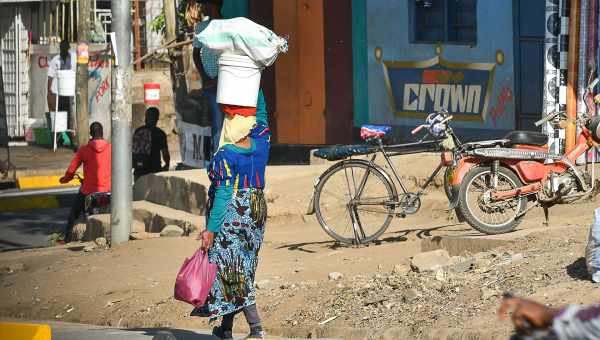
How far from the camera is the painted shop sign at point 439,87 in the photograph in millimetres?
15758

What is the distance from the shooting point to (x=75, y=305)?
10.8 metres

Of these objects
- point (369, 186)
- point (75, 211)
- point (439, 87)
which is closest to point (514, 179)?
point (369, 186)

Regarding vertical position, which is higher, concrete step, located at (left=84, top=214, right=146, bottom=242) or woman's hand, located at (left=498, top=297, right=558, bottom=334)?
woman's hand, located at (left=498, top=297, right=558, bottom=334)

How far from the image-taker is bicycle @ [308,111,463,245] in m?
11.1

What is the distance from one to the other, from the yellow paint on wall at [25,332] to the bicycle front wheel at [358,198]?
337 cm

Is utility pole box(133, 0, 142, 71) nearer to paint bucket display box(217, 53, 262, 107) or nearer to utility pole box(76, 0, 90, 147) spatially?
utility pole box(76, 0, 90, 147)

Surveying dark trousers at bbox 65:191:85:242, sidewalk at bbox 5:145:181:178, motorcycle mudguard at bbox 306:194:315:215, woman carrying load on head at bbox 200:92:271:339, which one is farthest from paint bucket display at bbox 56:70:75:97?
woman carrying load on head at bbox 200:92:271:339

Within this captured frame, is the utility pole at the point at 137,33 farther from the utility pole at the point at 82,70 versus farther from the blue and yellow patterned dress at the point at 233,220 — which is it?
the blue and yellow patterned dress at the point at 233,220

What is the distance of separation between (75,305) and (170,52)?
1394 centimetres

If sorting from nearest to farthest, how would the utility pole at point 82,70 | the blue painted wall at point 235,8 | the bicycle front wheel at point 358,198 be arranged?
the bicycle front wheel at point 358,198
the blue painted wall at point 235,8
the utility pole at point 82,70

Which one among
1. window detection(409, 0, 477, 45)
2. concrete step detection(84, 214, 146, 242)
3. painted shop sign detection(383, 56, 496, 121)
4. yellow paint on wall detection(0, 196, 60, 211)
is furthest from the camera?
yellow paint on wall detection(0, 196, 60, 211)

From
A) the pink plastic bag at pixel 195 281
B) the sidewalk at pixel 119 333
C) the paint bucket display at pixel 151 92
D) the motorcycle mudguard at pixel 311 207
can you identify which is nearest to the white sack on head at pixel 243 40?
the pink plastic bag at pixel 195 281

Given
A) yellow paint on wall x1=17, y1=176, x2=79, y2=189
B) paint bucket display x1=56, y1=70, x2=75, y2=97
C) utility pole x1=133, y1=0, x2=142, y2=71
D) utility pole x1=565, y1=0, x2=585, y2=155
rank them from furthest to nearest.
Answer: utility pole x1=133, y1=0, x2=142, y2=71, paint bucket display x1=56, y1=70, x2=75, y2=97, yellow paint on wall x1=17, y1=176, x2=79, y2=189, utility pole x1=565, y1=0, x2=585, y2=155

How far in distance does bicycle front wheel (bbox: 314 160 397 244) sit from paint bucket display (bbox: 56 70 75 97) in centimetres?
1872
